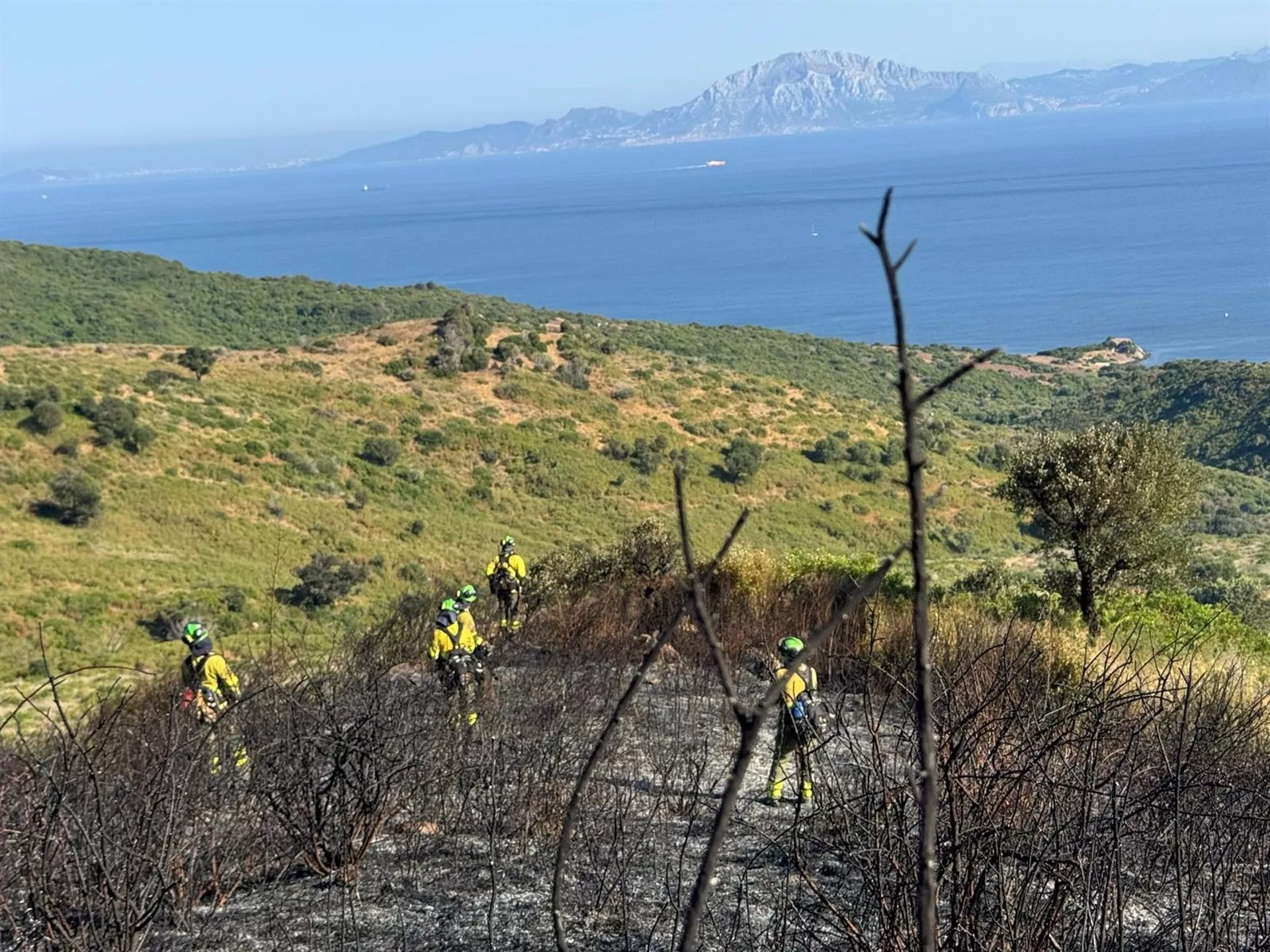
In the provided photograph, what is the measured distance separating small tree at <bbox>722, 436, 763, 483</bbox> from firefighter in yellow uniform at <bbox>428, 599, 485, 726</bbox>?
34354mm

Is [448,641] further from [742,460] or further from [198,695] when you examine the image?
[742,460]

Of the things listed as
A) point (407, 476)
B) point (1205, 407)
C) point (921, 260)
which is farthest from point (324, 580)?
point (921, 260)

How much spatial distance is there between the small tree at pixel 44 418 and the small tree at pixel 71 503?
406 cm

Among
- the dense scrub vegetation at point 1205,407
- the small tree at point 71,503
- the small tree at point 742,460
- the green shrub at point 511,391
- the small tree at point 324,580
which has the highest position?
the small tree at point 71,503

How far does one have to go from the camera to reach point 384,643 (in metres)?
11.0

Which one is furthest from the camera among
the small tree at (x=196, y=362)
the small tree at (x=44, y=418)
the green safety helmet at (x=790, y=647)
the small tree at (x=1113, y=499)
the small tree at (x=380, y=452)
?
the small tree at (x=196, y=362)

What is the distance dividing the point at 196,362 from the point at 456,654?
39.5 meters

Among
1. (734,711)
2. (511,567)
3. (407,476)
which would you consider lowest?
(407,476)

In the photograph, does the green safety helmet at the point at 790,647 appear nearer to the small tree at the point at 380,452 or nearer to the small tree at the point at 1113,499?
the small tree at the point at 1113,499

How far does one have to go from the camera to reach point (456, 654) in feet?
26.9

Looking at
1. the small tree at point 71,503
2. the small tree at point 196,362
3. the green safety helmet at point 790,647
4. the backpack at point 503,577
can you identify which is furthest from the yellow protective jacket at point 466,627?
the small tree at point 196,362

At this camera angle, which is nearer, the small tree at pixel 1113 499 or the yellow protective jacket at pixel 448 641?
the yellow protective jacket at pixel 448 641

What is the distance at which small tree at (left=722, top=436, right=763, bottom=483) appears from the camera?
1694 inches

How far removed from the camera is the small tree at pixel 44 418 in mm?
33781
